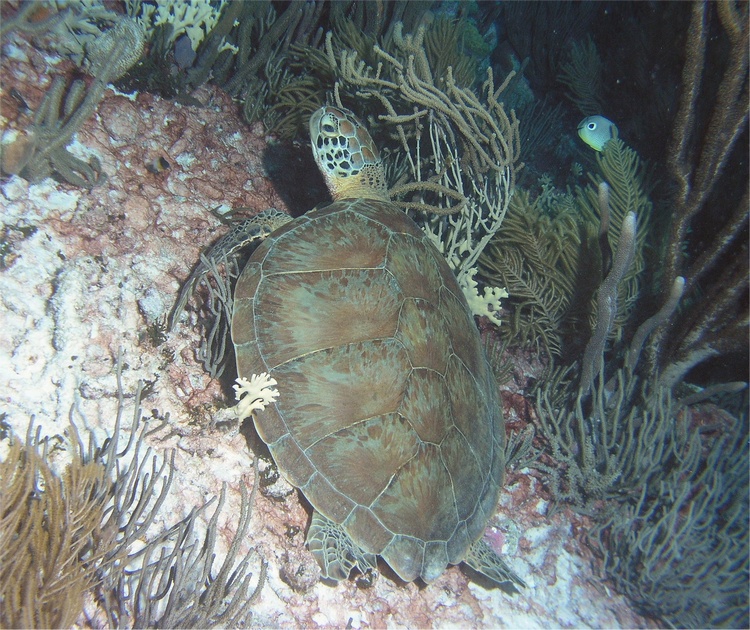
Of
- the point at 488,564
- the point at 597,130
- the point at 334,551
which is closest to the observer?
the point at 334,551

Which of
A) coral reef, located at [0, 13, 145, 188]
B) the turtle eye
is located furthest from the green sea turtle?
coral reef, located at [0, 13, 145, 188]

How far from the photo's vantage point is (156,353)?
1936mm

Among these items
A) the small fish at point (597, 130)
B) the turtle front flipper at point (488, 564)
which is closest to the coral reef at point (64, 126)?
the turtle front flipper at point (488, 564)

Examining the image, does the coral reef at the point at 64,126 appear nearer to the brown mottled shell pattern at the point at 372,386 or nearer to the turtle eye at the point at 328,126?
the brown mottled shell pattern at the point at 372,386

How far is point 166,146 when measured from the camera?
250 centimetres

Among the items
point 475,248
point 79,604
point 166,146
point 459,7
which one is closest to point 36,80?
point 166,146

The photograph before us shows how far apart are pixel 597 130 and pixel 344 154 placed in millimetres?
2787

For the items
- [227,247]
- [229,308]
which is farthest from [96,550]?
[227,247]

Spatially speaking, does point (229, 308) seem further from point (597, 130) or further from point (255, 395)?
point (597, 130)

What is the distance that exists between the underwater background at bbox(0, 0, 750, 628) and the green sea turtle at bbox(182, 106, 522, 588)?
0.26m

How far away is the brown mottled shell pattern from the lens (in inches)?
68.9

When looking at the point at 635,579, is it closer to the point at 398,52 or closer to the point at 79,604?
the point at 79,604

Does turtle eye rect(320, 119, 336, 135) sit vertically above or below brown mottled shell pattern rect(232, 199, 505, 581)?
above

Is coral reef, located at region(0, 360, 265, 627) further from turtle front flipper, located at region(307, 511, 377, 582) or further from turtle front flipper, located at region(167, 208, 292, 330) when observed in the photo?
turtle front flipper, located at region(167, 208, 292, 330)
